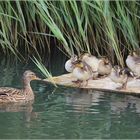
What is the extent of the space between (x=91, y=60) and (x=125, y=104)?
1.55 metres

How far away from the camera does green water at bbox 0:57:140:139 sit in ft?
21.4

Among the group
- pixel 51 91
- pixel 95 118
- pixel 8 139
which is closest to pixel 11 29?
pixel 51 91

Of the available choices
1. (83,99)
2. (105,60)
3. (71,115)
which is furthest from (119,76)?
(71,115)

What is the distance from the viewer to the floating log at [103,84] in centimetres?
844

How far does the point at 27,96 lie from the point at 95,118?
1181 millimetres

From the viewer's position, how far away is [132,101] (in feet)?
26.3


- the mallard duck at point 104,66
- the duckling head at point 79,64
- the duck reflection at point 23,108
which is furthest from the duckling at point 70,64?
the duck reflection at point 23,108

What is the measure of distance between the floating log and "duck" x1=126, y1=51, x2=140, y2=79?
0.76 ft

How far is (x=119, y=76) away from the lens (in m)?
8.64

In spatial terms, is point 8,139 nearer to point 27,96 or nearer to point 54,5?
point 27,96

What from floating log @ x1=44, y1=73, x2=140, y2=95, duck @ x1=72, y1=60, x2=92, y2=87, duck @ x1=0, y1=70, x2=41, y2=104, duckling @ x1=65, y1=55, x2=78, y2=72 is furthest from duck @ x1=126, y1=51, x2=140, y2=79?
duck @ x1=0, y1=70, x2=41, y2=104

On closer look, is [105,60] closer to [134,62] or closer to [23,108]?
[134,62]

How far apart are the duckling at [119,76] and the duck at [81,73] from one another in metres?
0.34

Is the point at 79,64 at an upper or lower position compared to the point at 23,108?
upper
